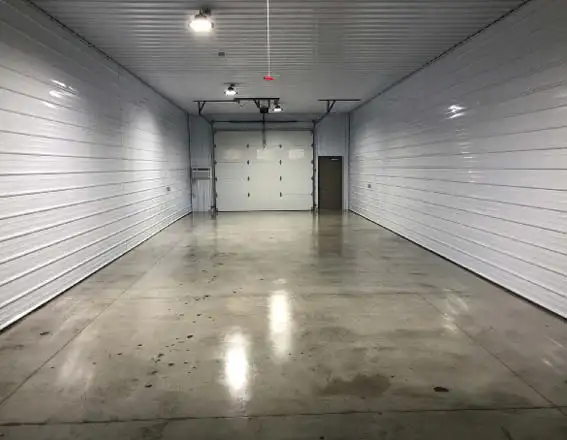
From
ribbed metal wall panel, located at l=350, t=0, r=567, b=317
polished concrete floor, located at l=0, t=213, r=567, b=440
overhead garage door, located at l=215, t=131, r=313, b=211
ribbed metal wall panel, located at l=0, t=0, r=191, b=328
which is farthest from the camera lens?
overhead garage door, located at l=215, t=131, r=313, b=211

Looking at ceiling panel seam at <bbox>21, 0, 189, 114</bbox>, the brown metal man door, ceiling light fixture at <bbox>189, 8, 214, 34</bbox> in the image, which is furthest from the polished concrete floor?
the brown metal man door

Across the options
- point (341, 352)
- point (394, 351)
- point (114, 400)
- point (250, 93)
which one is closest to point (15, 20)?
point (114, 400)

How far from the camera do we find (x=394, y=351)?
3.37m

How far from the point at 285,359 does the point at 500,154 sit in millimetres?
3404

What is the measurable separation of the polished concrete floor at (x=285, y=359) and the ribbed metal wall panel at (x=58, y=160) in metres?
Answer: 0.39

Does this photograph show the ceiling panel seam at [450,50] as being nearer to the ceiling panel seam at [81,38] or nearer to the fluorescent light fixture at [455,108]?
the fluorescent light fixture at [455,108]

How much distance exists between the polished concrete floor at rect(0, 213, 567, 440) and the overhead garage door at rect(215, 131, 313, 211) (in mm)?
8095

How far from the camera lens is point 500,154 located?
504cm

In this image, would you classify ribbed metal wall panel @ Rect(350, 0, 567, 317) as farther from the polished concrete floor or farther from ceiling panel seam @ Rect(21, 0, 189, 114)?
ceiling panel seam @ Rect(21, 0, 189, 114)

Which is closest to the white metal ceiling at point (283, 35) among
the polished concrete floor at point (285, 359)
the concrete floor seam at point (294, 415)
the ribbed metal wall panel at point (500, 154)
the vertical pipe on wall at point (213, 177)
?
the ribbed metal wall panel at point (500, 154)

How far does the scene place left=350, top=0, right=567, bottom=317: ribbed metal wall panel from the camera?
414cm

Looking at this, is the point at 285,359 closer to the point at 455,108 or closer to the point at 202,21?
the point at 202,21

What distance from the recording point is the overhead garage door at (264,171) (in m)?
13.8

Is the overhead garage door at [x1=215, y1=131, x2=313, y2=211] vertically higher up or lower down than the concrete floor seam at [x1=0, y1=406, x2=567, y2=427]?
higher up
